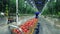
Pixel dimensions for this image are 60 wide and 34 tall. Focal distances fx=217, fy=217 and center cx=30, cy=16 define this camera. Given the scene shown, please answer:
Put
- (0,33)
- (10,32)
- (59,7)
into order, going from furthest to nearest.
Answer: (59,7) → (0,33) → (10,32)

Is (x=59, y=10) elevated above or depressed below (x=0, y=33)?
below

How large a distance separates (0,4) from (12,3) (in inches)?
132

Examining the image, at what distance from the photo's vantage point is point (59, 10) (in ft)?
110

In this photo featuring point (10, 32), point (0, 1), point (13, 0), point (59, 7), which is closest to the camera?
point (10, 32)

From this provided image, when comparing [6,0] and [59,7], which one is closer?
[6,0]

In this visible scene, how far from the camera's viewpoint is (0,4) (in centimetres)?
2064

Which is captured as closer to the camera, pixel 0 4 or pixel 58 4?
pixel 0 4

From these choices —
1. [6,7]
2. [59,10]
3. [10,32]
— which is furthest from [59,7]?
[10,32]

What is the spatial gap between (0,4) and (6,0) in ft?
3.20

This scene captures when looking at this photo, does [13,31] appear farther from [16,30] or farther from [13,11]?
[13,11]

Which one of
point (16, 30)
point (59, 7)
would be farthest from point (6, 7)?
point (16, 30)

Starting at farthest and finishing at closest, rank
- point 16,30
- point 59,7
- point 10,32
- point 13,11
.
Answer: point 59,7, point 13,11, point 16,30, point 10,32

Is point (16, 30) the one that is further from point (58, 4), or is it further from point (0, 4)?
point (58, 4)

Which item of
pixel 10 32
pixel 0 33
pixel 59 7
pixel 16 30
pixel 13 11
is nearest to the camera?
pixel 10 32
